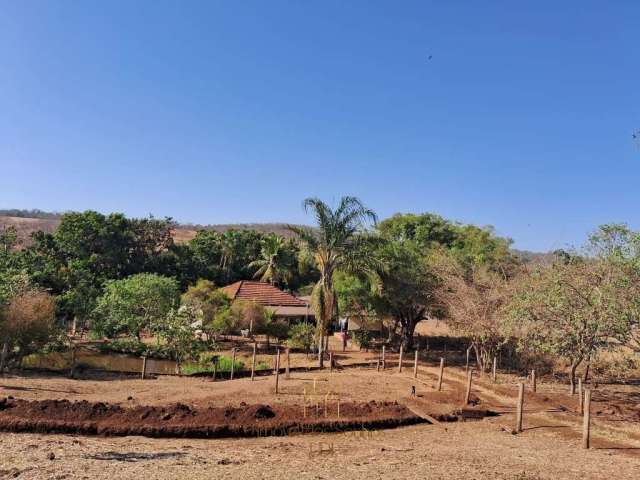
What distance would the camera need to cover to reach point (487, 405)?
16625 mm

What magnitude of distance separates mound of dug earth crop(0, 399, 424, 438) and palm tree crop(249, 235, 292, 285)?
2941 cm

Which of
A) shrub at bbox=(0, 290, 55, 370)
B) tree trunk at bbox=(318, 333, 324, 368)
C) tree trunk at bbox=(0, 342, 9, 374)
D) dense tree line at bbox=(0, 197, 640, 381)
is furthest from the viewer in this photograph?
tree trunk at bbox=(318, 333, 324, 368)

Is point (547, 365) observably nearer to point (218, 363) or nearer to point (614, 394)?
point (614, 394)

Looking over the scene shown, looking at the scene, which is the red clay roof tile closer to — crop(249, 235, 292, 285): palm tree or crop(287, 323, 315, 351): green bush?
crop(249, 235, 292, 285): palm tree

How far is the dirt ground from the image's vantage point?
928cm

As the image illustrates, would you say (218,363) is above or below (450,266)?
below

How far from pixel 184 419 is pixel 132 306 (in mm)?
16317

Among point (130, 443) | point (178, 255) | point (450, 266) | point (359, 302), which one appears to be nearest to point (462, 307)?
point (450, 266)

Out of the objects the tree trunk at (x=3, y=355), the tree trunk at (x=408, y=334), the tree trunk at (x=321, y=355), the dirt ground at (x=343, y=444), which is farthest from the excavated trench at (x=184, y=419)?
the tree trunk at (x=408, y=334)

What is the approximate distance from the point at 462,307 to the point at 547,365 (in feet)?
18.4

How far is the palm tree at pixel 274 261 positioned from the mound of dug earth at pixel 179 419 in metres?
29.4

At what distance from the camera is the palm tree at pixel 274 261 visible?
1727 inches

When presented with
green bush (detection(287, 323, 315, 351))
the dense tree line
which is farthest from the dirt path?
green bush (detection(287, 323, 315, 351))

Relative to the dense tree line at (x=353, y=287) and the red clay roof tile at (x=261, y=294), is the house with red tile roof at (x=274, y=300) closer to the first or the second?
the red clay roof tile at (x=261, y=294)
